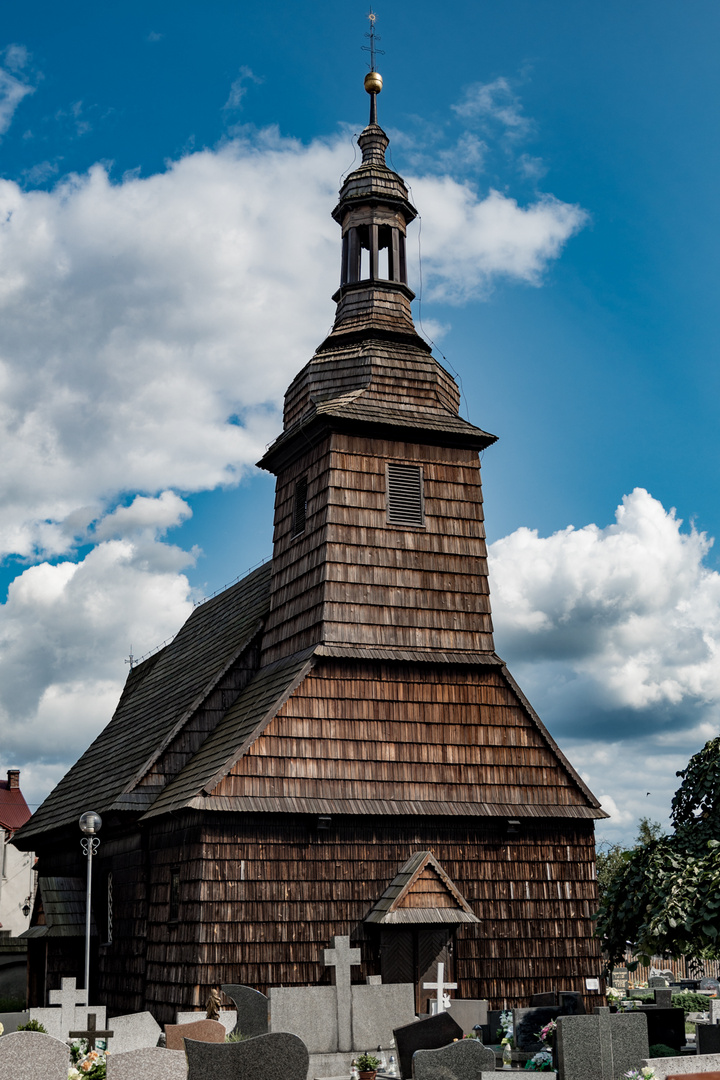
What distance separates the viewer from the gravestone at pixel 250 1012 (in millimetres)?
15078

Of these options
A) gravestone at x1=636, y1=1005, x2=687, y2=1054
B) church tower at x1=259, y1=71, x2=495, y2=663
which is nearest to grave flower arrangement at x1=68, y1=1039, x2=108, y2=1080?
gravestone at x1=636, y1=1005, x2=687, y2=1054

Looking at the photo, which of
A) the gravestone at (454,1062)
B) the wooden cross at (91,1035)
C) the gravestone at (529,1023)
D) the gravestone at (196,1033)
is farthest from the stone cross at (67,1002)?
the gravestone at (454,1062)

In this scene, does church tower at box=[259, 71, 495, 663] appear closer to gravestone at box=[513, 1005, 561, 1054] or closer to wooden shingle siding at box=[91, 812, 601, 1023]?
wooden shingle siding at box=[91, 812, 601, 1023]

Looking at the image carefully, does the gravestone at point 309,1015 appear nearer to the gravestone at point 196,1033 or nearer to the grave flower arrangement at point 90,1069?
the gravestone at point 196,1033

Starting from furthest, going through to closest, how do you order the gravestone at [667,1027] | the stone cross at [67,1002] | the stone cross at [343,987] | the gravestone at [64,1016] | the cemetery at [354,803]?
the cemetery at [354,803]
the stone cross at [67,1002]
the gravestone at [64,1016]
the stone cross at [343,987]
the gravestone at [667,1027]

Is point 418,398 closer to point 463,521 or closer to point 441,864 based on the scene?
point 463,521

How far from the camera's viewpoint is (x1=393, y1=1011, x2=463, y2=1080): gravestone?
41.9ft

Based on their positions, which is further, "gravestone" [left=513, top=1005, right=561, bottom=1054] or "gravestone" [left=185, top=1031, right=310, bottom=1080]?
"gravestone" [left=513, top=1005, right=561, bottom=1054]

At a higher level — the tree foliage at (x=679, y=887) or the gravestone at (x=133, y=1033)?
the tree foliage at (x=679, y=887)

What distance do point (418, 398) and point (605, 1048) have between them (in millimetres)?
15478

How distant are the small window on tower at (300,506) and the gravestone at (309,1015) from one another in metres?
10.8

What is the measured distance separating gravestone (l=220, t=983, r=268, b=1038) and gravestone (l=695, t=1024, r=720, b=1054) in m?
5.43

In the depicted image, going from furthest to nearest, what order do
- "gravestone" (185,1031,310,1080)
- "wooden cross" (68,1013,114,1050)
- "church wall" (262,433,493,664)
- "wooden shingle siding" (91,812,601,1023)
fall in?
"church wall" (262,433,493,664)
"wooden shingle siding" (91,812,601,1023)
"wooden cross" (68,1013,114,1050)
"gravestone" (185,1031,310,1080)

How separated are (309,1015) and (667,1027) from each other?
4617 mm
